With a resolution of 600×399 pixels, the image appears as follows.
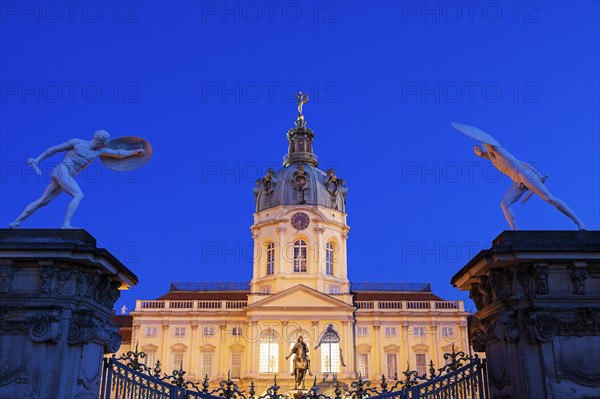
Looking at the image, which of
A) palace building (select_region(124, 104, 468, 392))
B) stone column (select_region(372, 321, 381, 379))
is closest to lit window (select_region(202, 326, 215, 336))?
palace building (select_region(124, 104, 468, 392))

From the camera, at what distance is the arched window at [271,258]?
172 ft

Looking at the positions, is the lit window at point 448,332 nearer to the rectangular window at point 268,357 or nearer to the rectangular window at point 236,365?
the rectangular window at point 268,357

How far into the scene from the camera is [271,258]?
52938 mm

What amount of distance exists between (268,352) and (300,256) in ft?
29.8

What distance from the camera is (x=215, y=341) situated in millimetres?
50062

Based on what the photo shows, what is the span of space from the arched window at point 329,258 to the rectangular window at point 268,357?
28.0 feet

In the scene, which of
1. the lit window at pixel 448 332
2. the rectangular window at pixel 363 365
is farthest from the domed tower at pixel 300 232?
the lit window at pixel 448 332

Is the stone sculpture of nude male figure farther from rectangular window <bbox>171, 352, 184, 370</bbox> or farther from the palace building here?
rectangular window <bbox>171, 352, 184, 370</bbox>

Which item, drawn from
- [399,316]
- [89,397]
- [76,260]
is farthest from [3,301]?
[399,316]

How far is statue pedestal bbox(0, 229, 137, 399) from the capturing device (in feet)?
27.6

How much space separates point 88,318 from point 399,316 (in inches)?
1738

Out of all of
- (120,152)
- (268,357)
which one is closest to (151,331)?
(268,357)

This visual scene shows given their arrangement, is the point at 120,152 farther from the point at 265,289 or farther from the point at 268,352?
the point at 265,289

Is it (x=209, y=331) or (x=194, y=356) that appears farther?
(x=209, y=331)
